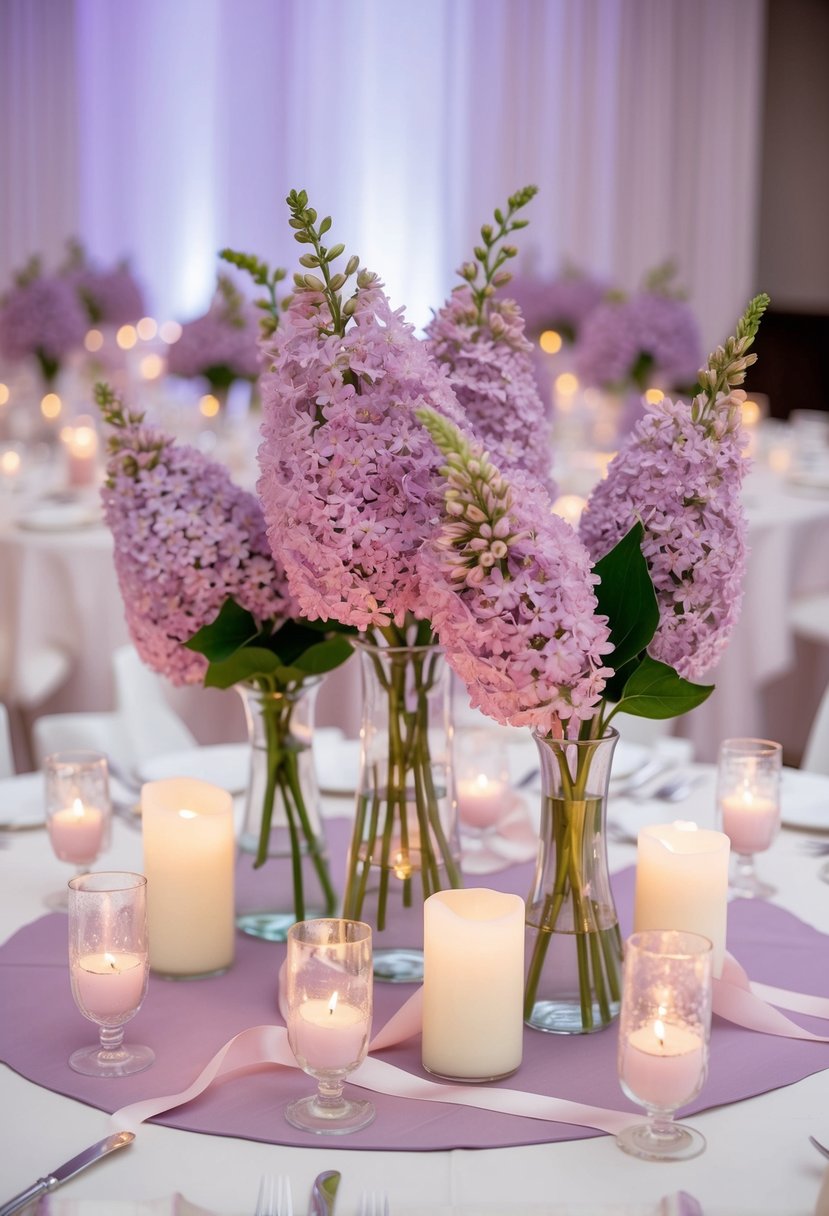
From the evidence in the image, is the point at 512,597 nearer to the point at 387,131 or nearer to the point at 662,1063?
the point at 662,1063

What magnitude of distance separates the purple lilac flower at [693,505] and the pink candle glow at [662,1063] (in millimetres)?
343

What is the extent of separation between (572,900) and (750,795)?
18.2 inches

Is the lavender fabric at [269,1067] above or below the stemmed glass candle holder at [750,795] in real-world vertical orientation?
below

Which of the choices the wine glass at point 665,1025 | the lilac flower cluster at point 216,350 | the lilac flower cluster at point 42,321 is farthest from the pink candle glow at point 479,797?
the lilac flower cluster at point 42,321

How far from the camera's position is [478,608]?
3.78 feet

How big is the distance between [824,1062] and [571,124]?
8.01 metres

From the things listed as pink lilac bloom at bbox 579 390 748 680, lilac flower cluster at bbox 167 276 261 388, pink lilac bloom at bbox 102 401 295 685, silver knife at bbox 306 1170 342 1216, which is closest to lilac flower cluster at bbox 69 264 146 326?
lilac flower cluster at bbox 167 276 261 388

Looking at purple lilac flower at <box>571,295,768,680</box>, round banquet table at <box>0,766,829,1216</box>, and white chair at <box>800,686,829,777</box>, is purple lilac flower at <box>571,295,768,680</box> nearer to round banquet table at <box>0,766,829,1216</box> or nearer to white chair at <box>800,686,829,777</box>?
round banquet table at <box>0,766,829,1216</box>

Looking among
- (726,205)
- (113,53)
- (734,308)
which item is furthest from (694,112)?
(113,53)

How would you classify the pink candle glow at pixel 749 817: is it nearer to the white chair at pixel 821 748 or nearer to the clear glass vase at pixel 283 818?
the clear glass vase at pixel 283 818

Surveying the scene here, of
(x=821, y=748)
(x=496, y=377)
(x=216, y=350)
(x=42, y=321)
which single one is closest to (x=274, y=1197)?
(x=496, y=377)

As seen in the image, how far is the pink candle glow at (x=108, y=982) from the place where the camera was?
4.11ft

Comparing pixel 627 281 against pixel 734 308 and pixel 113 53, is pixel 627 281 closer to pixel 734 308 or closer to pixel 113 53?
pixel 734 308

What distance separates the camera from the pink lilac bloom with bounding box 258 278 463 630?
1.22 metres
